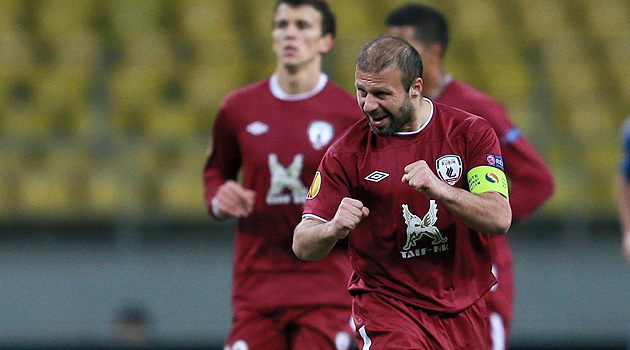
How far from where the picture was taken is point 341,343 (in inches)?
195

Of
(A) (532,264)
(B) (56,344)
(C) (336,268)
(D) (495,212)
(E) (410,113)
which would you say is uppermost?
(E) (410,113)

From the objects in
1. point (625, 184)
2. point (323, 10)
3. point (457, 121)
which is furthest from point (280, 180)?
point (625, 184)

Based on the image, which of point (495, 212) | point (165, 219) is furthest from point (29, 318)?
point (495, 212)

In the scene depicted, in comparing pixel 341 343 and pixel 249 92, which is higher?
pixel 249 92

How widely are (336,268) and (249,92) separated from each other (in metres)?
1.09

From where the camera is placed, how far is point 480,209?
11.9 feet

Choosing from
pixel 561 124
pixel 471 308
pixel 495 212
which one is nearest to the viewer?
pixel 495 212

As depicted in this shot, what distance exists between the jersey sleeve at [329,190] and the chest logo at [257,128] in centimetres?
129

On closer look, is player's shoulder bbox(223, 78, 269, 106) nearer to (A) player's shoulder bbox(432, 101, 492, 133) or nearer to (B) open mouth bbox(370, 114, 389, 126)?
(A) player's shoulder bbox(432, 101, 492, 133)

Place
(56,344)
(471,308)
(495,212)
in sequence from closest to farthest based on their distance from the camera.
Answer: (495,212), (471,308), (56,344)

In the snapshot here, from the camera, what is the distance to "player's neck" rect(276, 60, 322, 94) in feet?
17.3

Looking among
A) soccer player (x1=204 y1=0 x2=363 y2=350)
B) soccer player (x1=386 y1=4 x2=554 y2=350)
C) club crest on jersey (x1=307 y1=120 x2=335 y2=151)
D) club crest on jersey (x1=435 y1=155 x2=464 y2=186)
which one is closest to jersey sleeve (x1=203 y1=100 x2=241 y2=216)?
soccer player (x1=204 y1=0 x2=363 y2=350)

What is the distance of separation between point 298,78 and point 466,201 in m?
1.91

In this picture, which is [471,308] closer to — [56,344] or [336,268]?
[336,268]
